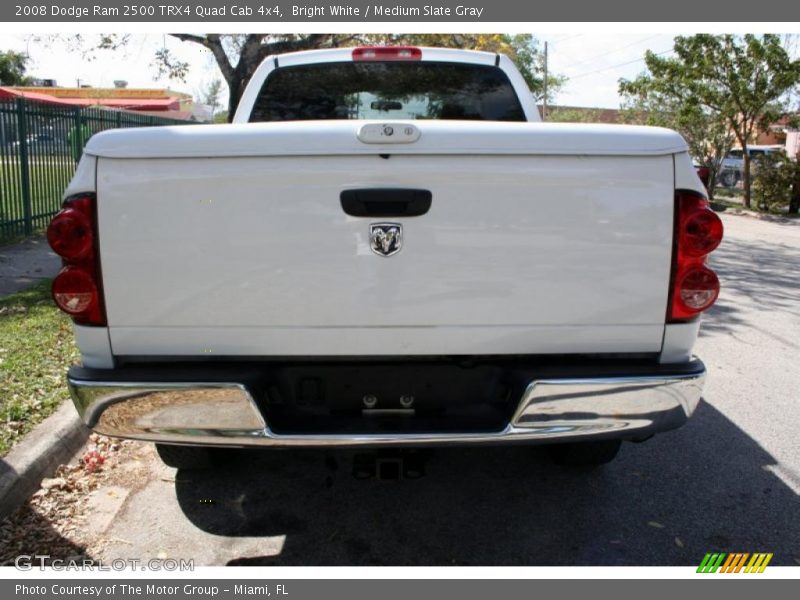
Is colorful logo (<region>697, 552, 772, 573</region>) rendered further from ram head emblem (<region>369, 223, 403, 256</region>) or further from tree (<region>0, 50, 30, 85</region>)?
tree (<region>0, 50, 30, 85</region>)

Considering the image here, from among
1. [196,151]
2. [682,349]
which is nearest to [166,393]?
[196,151]

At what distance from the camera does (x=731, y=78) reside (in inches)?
805

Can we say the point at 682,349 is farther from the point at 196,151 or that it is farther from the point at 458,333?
the point at 196,151

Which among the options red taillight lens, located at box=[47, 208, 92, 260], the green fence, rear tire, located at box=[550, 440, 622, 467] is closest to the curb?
red taillight lens, located at box=[47, 208, 92, 260]

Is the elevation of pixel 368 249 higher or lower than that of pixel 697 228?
lower

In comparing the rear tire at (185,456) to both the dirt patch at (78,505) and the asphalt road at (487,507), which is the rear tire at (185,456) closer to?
the asphalt road at (487,507)

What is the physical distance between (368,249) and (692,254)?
1186 millimetres

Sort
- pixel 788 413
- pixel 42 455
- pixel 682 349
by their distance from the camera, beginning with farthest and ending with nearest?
pixel 788 413
pixel 42 455
pixel 682 349

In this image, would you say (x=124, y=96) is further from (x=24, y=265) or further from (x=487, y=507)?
(x=487, y=507)

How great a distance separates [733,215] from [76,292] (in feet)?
72.6

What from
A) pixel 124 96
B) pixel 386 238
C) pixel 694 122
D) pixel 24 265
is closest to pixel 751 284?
pixel 386 238

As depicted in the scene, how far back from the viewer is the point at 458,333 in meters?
2.67

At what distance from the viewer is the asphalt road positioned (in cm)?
311

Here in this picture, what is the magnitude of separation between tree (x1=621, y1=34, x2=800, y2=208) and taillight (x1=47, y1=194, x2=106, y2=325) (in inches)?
839
